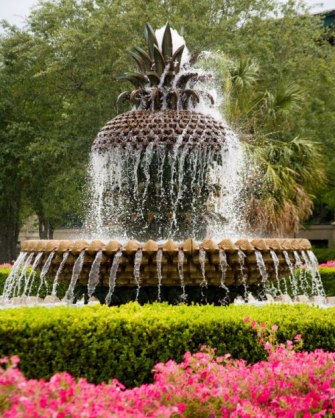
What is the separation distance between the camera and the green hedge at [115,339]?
5.38 meters

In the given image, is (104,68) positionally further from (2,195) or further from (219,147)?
(219,147)

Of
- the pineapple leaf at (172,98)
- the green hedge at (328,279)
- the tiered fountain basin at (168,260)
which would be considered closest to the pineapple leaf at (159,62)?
the pineapple leaf at (172,98)

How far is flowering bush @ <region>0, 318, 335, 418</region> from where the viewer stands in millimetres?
3277

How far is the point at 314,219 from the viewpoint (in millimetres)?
40375

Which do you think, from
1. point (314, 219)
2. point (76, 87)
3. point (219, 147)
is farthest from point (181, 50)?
point (314, 219)

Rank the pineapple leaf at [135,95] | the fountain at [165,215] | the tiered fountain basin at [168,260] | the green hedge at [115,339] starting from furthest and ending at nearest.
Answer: the pineapple leaf at [135,95] → the fountain at [165,215] → the tiered fountain basin at [168,260] → the green hedge at [115,339]

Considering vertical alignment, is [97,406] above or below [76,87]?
below

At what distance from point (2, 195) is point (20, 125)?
330cm

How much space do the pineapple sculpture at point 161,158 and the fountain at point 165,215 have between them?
1 cm

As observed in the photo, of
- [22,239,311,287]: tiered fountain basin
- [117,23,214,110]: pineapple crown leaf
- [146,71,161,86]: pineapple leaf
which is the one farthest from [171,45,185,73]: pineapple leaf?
[22,239,311,287]: tiered fountain basin

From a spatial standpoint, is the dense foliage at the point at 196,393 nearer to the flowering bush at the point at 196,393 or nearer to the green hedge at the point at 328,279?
the flowering bush at the point at 196,393

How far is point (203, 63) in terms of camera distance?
2073cm

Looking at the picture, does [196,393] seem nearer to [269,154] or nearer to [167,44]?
[167,44]

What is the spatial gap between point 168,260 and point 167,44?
118 inches
